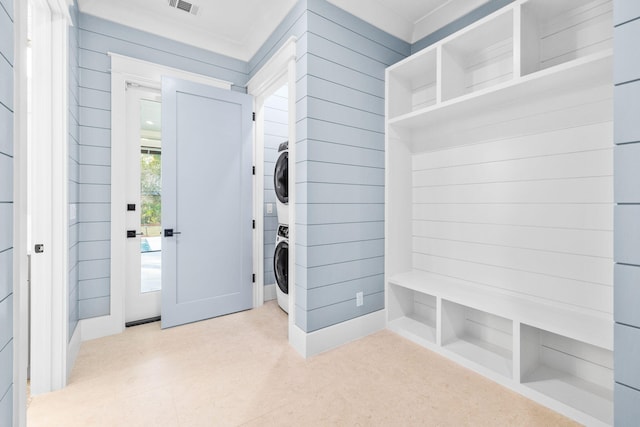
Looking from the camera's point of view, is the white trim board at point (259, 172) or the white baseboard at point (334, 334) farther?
the white trim board at point (259, 172)

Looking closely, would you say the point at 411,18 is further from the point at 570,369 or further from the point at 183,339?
the point at 183,339

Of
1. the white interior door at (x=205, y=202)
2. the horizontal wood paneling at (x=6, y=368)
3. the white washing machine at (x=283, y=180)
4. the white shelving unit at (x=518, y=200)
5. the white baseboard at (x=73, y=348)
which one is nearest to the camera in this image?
the horizontal wood paneling at (x=6, y=368)

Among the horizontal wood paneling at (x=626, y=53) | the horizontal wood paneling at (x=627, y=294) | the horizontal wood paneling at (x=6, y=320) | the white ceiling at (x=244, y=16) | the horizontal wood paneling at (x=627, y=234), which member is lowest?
the horizontal wood paneling at (x=6, y=320)

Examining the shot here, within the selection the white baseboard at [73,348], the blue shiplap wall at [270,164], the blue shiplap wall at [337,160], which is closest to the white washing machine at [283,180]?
the blue shiplap wall at [270,164]

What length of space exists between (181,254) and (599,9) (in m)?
3.49

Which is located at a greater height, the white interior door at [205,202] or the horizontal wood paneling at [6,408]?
the white interior door at [205,202]

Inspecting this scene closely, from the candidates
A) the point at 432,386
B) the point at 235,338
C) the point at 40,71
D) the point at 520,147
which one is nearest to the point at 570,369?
the point at 432,386

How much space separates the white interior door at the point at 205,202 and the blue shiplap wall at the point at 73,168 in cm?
61

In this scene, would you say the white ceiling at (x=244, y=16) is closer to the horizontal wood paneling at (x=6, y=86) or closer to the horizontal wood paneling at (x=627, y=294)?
the horizontal wood paneling at (x=6, y=86)

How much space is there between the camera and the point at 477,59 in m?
2.24

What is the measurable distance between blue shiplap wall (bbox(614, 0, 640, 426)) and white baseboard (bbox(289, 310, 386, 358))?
64.4 inches

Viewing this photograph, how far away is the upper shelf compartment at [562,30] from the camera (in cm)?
168

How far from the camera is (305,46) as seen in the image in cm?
216

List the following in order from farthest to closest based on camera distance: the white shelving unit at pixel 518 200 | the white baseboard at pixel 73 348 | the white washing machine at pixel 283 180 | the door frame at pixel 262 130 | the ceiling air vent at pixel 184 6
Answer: the white washing machine at pixel 283 180 → the ceiling air vent at pixel 184 6 → the door frame at pixel 262 130 → the white baseboard at pixel 73 348 → the white shelving unit at pixel 518 200
